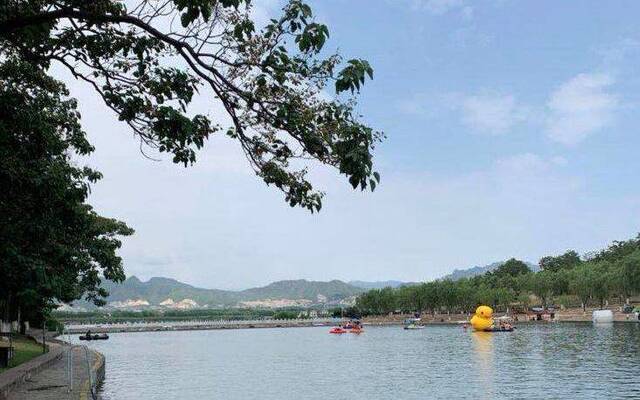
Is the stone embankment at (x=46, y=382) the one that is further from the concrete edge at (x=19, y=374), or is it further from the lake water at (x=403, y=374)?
the lake water at (x=403, y=374)

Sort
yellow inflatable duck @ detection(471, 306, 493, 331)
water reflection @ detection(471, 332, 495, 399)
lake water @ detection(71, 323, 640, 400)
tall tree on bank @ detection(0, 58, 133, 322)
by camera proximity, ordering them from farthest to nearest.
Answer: yellow inflatable duck @ detection(471, 306, 493, 331), lake water @ detection(71, 323, 640, 400), water reflection @ detection(471, 332, 495, 399), tall tree on bank @ detection(0, 58, 133, 322)

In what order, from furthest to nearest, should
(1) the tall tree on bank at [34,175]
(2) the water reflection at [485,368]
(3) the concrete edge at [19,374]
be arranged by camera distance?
(2) the water reflection at [485,368], (3) the concrete edge at [19,374], (1) the tall tree on bank at [34,175]

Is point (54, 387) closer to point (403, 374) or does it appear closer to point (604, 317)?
point (403, 374)

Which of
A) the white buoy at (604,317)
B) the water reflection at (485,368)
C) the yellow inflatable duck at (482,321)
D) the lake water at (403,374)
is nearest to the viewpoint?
the water reflection at (485,368)

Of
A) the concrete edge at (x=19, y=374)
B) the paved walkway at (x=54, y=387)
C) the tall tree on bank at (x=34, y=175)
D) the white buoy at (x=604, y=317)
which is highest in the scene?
the tall tree on bank at (x=34, y=175)

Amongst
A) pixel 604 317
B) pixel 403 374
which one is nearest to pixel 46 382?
pixel 403 374

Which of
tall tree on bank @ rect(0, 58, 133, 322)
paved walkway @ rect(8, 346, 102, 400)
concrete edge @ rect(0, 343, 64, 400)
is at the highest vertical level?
tall tree on bank @ rect(0, 58, 133, 322)

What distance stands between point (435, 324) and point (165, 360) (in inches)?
4736

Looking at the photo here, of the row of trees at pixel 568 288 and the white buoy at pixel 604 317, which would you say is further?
the row of trees at pixel 568 288

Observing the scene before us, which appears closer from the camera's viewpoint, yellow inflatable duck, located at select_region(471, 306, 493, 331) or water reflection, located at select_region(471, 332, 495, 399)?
water reflection, located at select_region(471, 332, 495, 399)

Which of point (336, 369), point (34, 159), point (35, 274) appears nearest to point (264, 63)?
point (34, 159)

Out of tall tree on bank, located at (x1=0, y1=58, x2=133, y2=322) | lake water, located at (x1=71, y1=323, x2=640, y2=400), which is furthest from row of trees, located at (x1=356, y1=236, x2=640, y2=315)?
tall tree on bank, located at (x1=0, y1=58, x2=133, y2=322)

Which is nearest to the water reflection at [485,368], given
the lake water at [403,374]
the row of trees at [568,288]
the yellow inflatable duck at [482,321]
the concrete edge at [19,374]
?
the lake water at [403,374]

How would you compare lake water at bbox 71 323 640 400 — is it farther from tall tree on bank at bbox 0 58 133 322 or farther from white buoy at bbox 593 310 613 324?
white buoy at bbox 593 310 613 324
